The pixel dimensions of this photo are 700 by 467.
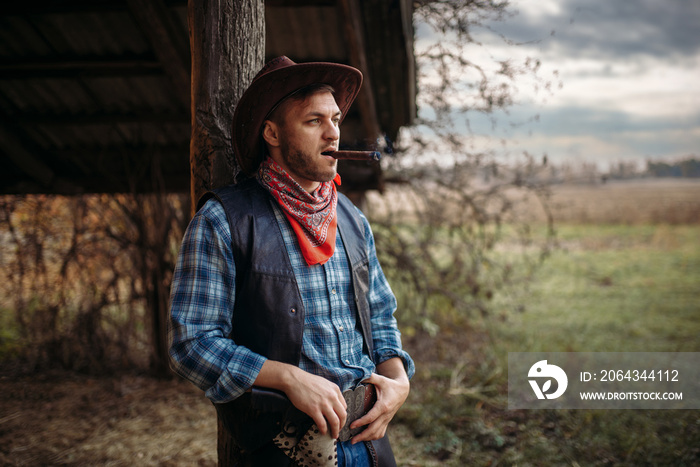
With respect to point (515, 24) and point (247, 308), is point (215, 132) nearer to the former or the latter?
point (247, 308)

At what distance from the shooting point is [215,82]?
1814 mm

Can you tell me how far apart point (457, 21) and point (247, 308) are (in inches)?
124

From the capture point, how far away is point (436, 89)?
451 cm

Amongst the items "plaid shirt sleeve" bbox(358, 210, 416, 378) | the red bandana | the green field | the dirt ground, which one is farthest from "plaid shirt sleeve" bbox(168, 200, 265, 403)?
the green field

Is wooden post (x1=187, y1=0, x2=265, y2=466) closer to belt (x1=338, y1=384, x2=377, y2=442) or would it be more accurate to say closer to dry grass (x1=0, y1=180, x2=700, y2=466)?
belt (x1=338, y1=384, x2=377, y2=442)

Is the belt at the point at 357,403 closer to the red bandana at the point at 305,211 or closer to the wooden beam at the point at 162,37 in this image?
the red bandana at the point at 305,211

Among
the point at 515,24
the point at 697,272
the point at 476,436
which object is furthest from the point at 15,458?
the point at 697,272

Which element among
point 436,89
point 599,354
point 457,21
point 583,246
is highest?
point 457,21

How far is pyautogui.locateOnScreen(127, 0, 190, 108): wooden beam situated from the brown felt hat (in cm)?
168

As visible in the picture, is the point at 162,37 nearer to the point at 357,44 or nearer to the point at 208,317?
the point at 357,44

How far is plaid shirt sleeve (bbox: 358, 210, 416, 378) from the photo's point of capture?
71.4 inches
